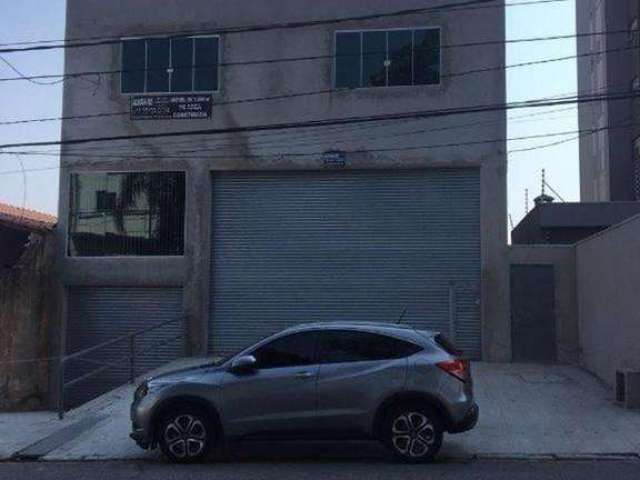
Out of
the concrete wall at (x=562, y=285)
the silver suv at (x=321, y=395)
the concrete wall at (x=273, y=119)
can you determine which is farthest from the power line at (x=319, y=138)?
the silver suv at (x=321, y=395)

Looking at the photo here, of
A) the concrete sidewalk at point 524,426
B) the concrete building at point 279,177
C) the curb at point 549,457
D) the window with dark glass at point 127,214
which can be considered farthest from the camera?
the window with dark glass at point 127,214

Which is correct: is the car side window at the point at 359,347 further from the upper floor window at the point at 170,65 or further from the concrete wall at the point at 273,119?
the upper floor window at the point at 170,65

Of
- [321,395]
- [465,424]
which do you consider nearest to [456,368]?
[465,424]

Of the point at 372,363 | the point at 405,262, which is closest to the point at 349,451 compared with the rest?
the point at 372,363

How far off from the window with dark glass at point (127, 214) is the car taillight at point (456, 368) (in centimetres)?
1160

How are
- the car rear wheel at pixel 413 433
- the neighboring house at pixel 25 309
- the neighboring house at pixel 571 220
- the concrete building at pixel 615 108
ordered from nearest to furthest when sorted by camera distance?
the car rear wheel at pixel 413 433 → the neighboring house at pixel 25 309 → the neighboring house at pixel 571 220 → the concrete building at pixel 615 108

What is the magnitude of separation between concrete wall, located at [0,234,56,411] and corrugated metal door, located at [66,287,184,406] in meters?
0.63

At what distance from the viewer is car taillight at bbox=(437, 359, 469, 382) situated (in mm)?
9570

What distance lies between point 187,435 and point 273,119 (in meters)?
11.5

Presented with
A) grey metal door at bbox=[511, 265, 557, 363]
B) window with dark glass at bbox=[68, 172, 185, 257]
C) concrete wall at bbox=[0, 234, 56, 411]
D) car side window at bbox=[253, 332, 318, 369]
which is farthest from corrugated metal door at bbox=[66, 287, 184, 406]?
car side window at bbox=[253, 332, 318, 369]

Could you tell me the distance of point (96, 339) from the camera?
800 inches

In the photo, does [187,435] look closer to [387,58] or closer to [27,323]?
[27,323]

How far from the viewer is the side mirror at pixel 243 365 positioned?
9.70m

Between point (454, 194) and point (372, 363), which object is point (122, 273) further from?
point (372, 363)
